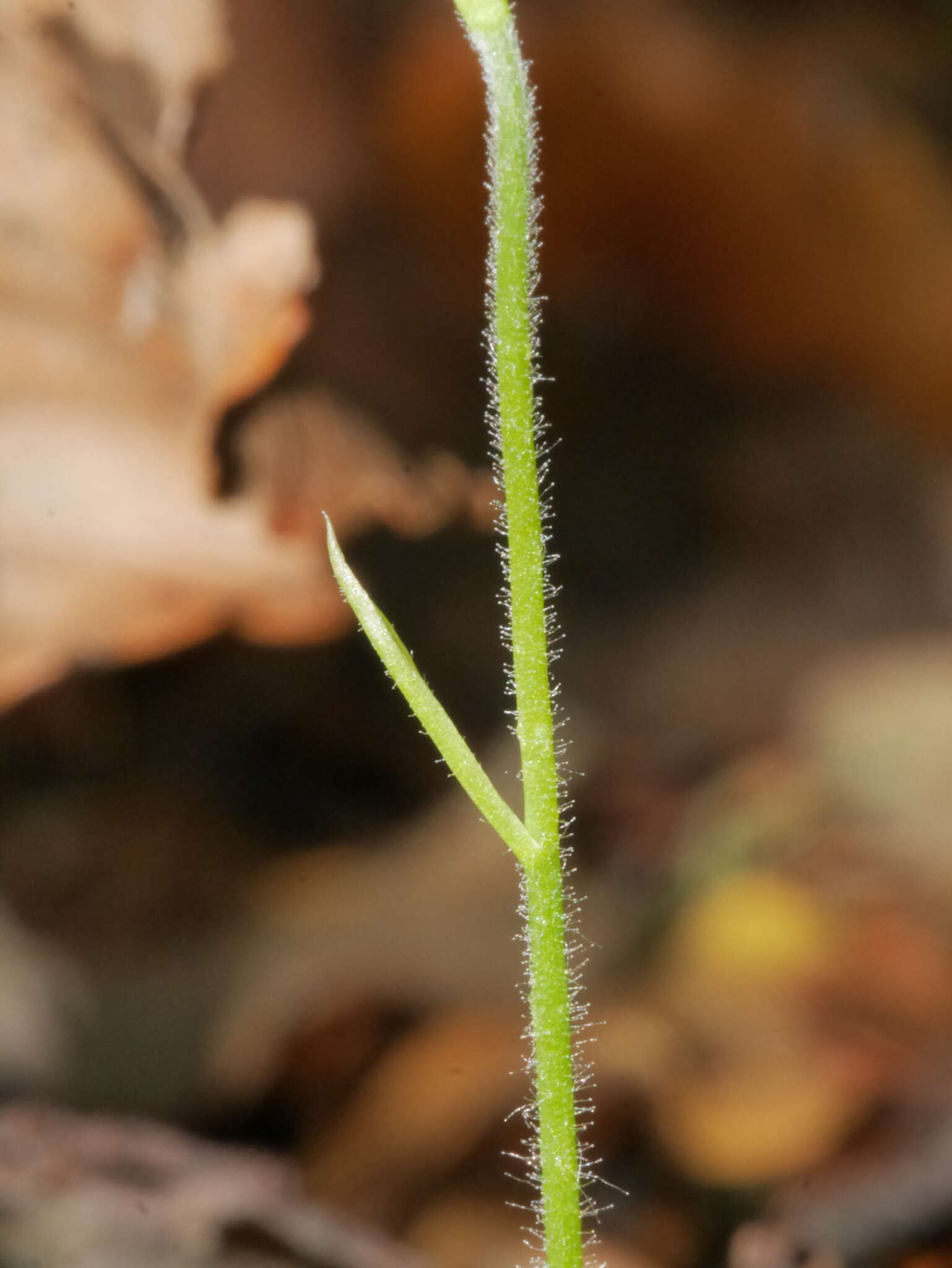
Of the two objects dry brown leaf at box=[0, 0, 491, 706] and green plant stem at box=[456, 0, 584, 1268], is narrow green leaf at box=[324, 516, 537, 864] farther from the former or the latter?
dry brown leaf at box=[0, 0, 491, 706]

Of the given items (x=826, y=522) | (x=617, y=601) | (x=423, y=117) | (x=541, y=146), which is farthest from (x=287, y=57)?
(x=826, y=522)

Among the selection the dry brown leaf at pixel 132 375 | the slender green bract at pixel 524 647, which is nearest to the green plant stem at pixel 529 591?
the slender green bract at pixel 524 647

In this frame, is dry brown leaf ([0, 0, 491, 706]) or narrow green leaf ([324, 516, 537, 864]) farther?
dry brown leaf ([0, 0, 491, 706])

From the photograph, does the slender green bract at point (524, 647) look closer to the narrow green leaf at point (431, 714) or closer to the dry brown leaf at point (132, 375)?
the narrow green leaf at point (431, 714)

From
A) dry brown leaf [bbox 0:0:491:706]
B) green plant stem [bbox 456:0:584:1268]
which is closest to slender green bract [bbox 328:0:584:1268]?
green plant stem [bbox 456:0:584:1268]

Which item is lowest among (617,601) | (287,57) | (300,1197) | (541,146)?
(300,1197)

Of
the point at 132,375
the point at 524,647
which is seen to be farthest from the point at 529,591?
the point at 132,375

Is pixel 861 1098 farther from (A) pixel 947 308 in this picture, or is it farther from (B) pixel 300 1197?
(A) pixel 947 308
